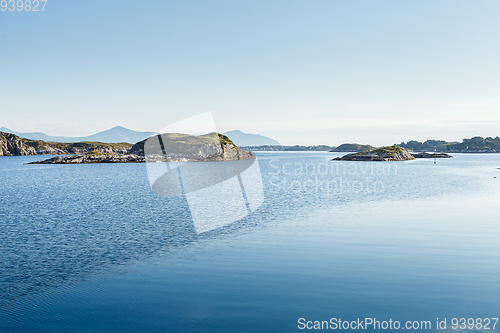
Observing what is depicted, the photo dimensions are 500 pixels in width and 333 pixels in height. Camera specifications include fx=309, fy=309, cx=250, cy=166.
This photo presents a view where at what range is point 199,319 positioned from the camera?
11859mm

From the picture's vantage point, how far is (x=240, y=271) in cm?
1683

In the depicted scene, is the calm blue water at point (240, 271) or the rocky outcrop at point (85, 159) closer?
the calm blue water at point (240, 271)

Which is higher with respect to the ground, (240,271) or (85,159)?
(85,159)

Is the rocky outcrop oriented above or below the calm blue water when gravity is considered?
above

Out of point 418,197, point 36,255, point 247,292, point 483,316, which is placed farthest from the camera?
point 418,197

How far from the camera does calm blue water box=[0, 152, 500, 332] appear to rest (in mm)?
12156

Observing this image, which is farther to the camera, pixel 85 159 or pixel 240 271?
pixel 85 159

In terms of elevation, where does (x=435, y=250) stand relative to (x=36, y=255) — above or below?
below

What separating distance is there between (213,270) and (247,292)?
3412 mm

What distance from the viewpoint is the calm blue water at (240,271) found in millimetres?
12156

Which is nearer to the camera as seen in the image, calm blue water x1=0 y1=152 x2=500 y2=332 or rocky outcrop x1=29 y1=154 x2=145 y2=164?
calm blue water x1=0 y1=152 x2=500 y2=332

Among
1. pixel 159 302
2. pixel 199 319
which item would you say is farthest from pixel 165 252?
pixel 199 319

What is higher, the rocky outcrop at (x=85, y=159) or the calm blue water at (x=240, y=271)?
the rocky outcrop at (x=85, y=159)

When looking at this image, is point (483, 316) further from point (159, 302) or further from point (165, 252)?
point (165, 252)
